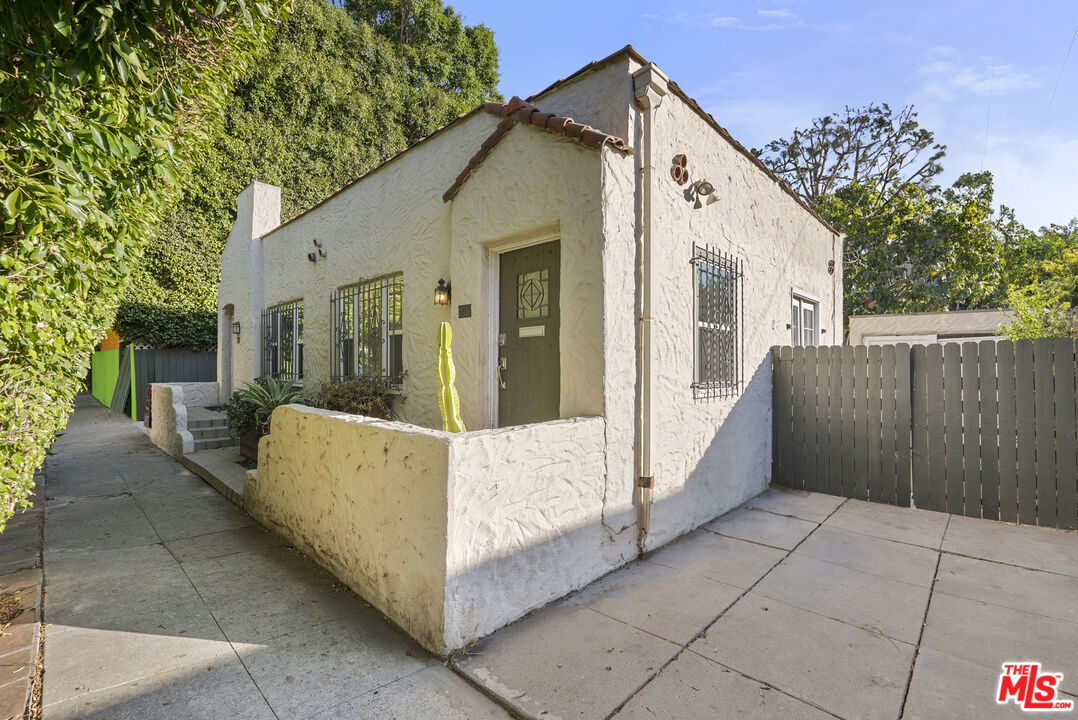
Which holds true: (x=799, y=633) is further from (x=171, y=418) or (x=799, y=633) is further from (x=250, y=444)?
(x=171, y=418)

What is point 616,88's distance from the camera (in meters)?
3.63

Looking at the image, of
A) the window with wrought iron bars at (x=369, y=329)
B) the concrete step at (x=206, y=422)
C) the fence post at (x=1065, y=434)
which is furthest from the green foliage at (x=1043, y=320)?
the concrete step at (x=206, y=422)

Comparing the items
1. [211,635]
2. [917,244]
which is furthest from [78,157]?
[917,244]

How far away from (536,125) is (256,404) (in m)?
5.80

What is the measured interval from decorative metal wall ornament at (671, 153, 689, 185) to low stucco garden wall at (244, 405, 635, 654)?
7.75 feet

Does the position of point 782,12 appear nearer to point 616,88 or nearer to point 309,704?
point 616,88

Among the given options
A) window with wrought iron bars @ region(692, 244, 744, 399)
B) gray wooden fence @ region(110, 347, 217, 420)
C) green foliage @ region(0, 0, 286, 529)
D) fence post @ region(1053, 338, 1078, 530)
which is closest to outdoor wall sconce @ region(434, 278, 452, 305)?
green foliage @ region(0, 0, 286, 529)

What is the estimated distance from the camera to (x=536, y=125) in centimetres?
381

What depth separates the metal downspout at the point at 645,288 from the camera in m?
3.54

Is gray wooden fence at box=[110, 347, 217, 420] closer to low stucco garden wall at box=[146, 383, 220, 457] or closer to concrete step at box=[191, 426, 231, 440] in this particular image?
low stucco garden wall at box=[146, 383, 220, 457]

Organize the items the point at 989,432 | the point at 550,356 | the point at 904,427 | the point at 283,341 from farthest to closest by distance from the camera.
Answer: the point at 283,341 < the point at 904,427 < the point at 989,432 < the point at 550,356

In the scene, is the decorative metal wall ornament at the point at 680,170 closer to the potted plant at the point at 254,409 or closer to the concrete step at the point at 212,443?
the potted plant at the point at 254,409

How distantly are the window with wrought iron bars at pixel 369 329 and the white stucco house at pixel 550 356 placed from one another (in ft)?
0.18

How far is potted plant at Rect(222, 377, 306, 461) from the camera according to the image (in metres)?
6.54
